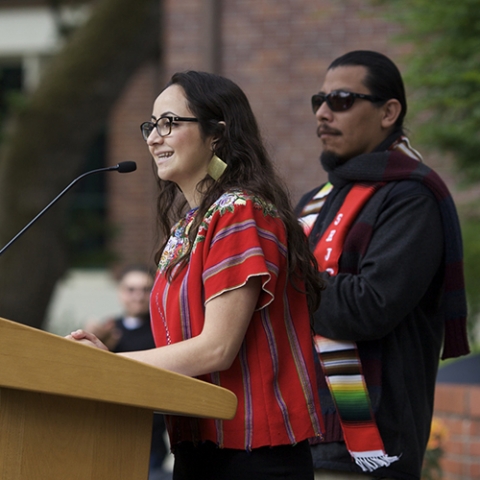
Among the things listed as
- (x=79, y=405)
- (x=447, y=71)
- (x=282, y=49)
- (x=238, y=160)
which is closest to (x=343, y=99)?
(x=238, y=160)

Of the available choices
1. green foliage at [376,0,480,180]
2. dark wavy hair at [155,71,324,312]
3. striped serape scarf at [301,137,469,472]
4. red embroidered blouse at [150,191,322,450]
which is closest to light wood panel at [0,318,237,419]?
red embroidered blouse at [150,191,322,450]

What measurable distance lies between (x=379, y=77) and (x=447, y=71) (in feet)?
6.89

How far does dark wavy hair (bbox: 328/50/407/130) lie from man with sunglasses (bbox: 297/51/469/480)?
8 cm

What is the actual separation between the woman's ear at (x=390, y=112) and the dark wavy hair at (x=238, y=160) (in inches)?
32.0

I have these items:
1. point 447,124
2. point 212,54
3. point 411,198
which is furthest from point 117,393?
point 212,54

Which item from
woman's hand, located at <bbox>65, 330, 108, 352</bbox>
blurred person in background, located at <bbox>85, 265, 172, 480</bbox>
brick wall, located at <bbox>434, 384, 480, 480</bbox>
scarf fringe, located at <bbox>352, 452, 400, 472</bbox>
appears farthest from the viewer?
blurred person in background, located at <bbox>85, 265, 172, 480</bbox>

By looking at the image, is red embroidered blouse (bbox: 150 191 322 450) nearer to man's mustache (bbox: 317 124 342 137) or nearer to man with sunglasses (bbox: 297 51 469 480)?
man with sunglasses (bbox: 297 51 469 480)

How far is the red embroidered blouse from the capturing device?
2.01 metres

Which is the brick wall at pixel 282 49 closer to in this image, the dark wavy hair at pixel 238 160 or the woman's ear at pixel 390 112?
the woman's ear at pixel 390 112

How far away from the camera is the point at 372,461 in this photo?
2.55 metres

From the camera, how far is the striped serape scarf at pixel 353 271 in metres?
2.57

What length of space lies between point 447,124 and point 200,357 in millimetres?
3655

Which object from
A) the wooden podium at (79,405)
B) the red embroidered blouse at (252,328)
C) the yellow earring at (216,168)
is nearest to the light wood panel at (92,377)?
the wooden podium at (79,405)

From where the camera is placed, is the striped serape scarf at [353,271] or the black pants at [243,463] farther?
the striped serape scarf at [353,271]
